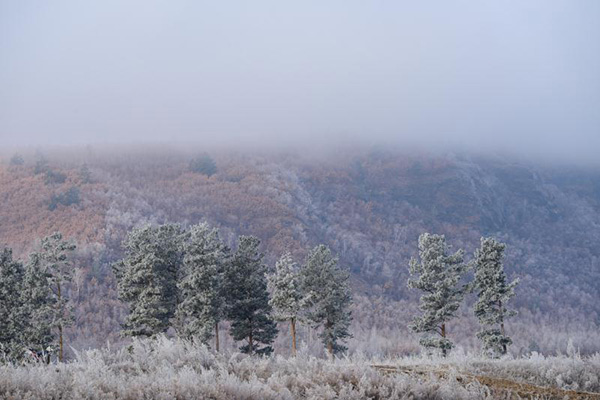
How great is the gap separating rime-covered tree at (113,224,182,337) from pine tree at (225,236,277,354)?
4305 mm

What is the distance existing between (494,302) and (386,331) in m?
85.2

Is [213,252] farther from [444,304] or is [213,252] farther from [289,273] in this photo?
[444,304]

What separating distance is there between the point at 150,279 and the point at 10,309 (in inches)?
371

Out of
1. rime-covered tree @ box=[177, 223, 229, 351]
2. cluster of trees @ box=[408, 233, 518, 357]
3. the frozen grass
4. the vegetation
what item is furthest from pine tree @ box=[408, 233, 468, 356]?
the vegetation

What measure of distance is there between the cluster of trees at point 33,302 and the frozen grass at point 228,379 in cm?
2758

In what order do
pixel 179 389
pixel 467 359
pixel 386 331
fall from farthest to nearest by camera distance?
pixel 386 331
pixel 467 359
pixel 179 389

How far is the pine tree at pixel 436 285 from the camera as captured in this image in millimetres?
38906

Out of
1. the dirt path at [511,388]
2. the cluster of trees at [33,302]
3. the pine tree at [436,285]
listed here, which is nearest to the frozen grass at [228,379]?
the dirt path at [511,388]

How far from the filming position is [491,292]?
39.9 m

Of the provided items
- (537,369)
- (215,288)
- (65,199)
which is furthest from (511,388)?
(65,199)

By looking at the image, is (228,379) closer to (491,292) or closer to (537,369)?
(537,369)

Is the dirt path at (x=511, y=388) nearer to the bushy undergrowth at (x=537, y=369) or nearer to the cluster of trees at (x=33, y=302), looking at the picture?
the bushy undergrowth at (x=537, y=369)

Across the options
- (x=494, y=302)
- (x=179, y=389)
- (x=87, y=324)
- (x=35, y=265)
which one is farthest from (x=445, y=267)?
(x=87, y=324)

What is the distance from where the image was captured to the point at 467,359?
14266mm
